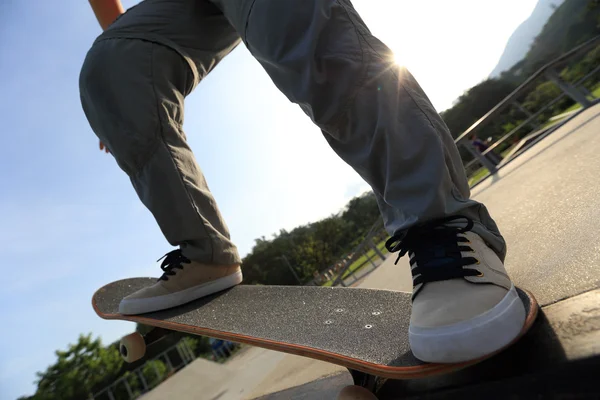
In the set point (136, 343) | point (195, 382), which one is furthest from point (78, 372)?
point (136, 343)

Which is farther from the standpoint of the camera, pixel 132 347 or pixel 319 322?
pixel 132 347

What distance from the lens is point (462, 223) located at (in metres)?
0.75

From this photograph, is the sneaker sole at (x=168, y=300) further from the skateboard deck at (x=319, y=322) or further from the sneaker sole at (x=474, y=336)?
the sneaker sole at (x=474, y=336)

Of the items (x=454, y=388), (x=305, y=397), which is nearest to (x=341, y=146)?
(x=454, y=388)

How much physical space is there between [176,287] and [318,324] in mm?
743

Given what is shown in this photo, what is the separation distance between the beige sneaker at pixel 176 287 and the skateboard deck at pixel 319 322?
32 millimetres

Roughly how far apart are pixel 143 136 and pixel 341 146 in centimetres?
91

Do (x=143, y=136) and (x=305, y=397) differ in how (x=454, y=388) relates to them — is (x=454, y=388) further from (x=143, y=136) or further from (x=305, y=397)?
(x=143, y=136)

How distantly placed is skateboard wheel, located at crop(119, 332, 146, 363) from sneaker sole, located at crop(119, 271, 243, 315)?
17 centimetres

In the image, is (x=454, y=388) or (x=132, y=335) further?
(x=132, y=335)

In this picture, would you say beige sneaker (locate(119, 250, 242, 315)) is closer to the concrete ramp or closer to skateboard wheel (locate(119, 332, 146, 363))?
skateboard wheel (locate(119, 332, 146, 363))

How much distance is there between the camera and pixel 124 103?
1407 mm

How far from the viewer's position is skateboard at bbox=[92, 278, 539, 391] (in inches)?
25.8

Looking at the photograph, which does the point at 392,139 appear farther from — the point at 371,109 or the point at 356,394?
the point at 356,394
